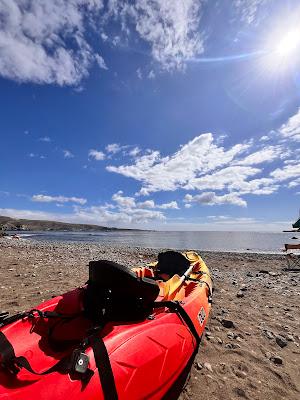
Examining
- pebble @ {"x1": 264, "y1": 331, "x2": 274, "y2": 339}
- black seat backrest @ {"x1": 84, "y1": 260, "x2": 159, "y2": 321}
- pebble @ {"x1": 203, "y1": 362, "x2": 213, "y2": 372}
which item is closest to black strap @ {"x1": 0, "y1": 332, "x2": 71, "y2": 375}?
black seat backrest @ {"x1": 84, "y1": 260, "x2": 159, "y2": 321}

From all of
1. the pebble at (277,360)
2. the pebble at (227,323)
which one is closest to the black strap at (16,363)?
the pebble at (277,360)

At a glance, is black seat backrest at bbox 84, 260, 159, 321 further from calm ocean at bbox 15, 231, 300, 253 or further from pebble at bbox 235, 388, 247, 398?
calm ocean at bbox 15, 231, 300, 253

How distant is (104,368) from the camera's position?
286 centimetres

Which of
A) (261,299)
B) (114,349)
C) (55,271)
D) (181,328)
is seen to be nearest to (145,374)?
(114,349)

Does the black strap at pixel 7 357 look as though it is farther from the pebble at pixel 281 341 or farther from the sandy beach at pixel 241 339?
the pebble at pixel 281 341

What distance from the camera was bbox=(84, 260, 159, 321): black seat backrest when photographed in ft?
13.3

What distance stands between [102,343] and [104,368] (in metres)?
0.28

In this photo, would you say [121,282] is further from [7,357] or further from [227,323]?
[227,323]

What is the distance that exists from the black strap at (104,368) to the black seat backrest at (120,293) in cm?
93

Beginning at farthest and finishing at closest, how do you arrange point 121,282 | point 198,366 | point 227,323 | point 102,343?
1. point 227,323
2. point 198,366
3. point 121,282
4. point 102,343

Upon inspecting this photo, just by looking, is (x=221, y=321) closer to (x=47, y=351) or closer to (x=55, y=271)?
(x=47, y=351)

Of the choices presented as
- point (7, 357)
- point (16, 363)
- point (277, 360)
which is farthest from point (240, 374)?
point (7, 357)

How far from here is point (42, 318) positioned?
13.9 feet

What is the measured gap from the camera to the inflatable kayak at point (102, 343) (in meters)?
2.69
